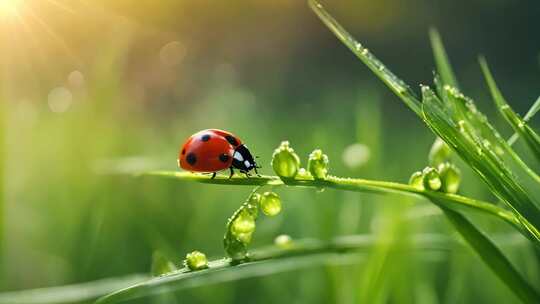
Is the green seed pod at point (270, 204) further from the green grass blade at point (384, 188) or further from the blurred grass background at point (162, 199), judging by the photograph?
the blurred grass background at point (162, 199)

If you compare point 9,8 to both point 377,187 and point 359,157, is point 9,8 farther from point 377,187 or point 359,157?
point 377,187

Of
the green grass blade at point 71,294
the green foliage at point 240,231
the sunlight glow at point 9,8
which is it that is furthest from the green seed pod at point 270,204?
the sunlight glow at point 9,8

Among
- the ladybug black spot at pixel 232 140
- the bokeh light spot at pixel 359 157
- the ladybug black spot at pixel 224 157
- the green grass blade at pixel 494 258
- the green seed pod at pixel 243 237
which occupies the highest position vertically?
the bokeh light spot at pixel 359 157

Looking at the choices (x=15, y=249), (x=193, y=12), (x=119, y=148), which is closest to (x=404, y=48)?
(x=193, y=12)

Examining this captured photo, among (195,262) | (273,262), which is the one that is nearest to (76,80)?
(273,262)

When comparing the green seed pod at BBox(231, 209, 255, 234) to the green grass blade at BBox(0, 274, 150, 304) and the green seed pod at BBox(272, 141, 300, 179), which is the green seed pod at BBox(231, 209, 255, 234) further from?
the green grass blade at BBox(0, 274, 150, 304)
